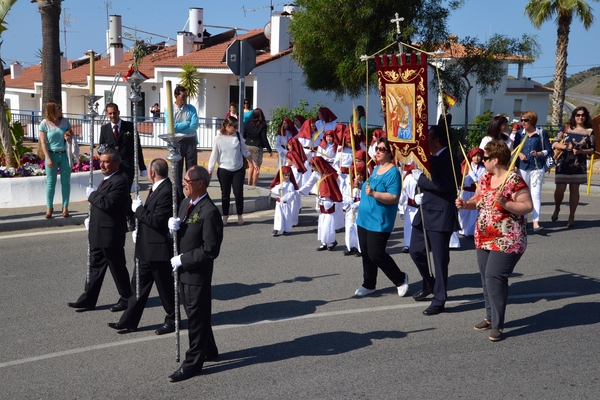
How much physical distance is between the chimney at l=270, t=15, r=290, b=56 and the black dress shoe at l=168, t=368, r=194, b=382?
25.3m

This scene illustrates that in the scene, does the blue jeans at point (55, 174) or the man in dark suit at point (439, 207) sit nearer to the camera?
the man in dark suit at point (439, 207)

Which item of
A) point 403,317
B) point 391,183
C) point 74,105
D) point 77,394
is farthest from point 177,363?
point 74,105

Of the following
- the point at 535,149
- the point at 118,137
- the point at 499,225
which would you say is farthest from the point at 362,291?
the point at 535,149

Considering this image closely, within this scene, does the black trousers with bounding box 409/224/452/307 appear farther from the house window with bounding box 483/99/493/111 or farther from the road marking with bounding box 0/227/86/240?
the house window with bounding box 483/99/493/111

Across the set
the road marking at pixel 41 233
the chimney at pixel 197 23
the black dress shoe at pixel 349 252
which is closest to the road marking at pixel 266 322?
the black dress shoe at pixel 349 252

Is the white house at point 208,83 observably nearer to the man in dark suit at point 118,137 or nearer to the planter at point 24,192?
the planter at point 24,192

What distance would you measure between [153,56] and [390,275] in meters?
32.9

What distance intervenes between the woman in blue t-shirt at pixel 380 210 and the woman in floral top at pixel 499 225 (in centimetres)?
117

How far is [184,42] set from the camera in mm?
34656

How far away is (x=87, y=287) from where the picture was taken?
7238mm

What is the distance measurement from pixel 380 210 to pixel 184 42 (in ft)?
94.8

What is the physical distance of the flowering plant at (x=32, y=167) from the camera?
12.8 m

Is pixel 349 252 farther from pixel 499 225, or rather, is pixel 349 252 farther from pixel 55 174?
pixel 55 174

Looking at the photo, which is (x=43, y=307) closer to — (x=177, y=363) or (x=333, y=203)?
(x=177, y=363)
